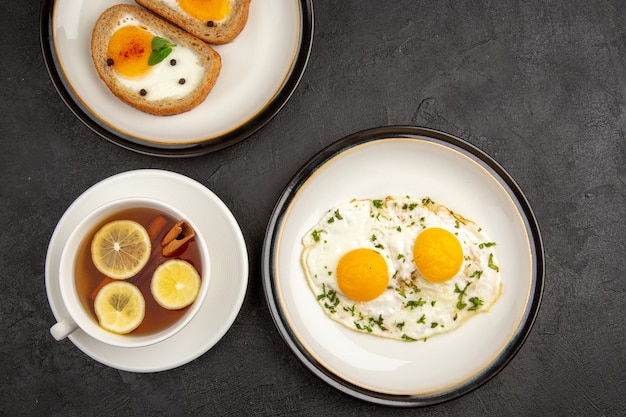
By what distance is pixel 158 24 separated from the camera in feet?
8.30

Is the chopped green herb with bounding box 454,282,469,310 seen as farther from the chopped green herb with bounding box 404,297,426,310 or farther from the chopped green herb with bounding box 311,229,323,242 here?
the chopped green herb with bounding box 311,229,323,242

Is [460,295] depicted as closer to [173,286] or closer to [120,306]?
[173,286]

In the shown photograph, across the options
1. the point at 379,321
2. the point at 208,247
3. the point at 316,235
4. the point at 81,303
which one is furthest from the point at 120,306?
the point at 379,321

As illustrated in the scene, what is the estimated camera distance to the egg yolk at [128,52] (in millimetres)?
2467

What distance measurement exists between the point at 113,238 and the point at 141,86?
72 cm

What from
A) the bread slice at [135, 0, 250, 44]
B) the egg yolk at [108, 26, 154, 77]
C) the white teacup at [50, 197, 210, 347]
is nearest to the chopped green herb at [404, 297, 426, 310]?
the white teacup at [50, 197, 210, 347]

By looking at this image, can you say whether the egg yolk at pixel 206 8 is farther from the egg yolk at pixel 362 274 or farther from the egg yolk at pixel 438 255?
the egg yolk at pixel 438 255

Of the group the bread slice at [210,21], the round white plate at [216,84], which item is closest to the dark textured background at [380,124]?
the round white plate at [216,84]

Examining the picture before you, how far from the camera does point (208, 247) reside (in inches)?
93.7

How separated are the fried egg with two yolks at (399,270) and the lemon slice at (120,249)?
0.71m

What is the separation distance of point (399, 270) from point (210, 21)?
141 centimetres

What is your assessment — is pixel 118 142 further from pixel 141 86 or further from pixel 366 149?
pixel 366 149

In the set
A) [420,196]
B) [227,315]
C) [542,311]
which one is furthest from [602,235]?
[227,315]

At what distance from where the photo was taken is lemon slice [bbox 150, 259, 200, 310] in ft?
7.25
